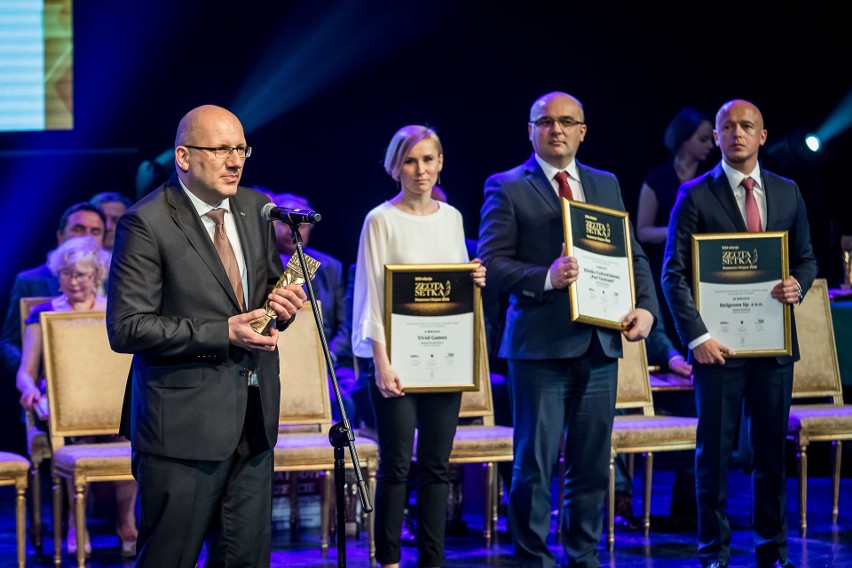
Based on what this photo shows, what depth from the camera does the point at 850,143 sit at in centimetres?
780

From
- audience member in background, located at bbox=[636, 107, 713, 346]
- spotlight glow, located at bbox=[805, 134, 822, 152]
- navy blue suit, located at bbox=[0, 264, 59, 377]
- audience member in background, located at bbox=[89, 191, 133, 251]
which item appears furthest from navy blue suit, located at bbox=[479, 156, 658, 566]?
spotlight glow, located at bbox=[805, 134, 822, 152]

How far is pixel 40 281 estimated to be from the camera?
6395mm

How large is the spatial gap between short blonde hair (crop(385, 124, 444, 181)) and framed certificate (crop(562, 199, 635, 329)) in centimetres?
58

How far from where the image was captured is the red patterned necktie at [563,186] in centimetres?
442

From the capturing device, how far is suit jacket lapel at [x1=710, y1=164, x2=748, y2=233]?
4.59m

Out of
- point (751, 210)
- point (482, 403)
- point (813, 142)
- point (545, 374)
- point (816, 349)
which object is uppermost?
point (813, 142)

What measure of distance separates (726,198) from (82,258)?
295cm

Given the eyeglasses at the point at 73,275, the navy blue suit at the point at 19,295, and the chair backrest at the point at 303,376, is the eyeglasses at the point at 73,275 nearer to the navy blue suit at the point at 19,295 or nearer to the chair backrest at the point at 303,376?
the navy blue suit at the point at 19,295

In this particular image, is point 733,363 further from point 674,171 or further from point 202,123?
point 674,171

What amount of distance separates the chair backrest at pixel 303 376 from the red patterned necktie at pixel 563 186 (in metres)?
1.48

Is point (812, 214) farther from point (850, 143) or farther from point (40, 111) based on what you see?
point (40, 111)

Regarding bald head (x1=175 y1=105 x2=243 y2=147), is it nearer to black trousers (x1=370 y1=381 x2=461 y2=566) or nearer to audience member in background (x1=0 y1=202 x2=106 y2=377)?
black trousers (x1=370 y1=381 x2=461 y2=566)

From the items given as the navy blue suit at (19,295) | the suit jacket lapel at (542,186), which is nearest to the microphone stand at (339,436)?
the suit jacket lapel at (542,186)

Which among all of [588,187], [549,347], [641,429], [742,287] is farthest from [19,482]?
[742,287]
